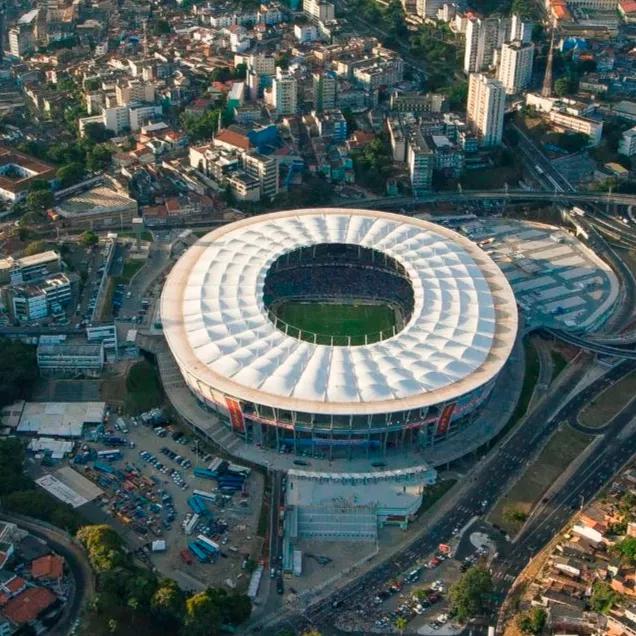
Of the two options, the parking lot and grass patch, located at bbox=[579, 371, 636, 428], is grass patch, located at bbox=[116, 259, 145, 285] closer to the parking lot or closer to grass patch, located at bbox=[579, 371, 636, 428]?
the parking lot

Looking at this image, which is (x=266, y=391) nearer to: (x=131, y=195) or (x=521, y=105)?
(x=131, y=195)

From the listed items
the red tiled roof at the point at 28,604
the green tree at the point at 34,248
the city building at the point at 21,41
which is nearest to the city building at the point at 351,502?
the red tiled roof at the point at 28,604

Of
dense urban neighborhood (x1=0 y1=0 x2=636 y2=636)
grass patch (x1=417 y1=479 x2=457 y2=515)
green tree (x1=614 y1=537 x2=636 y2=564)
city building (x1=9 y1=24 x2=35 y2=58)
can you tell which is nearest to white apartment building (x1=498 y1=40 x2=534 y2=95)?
dense urban neighborhood (x1=0 y1=0 x2=636 y2=636)

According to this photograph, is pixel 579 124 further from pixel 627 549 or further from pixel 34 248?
pixel 627 549

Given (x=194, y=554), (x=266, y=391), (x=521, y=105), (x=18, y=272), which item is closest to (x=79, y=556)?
(x=194, y=554)

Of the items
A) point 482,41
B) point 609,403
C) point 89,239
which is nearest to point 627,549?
point 609,403

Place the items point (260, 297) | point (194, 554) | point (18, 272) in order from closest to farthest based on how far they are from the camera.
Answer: point (194, 554), point (260, 297), point (18, 272)
